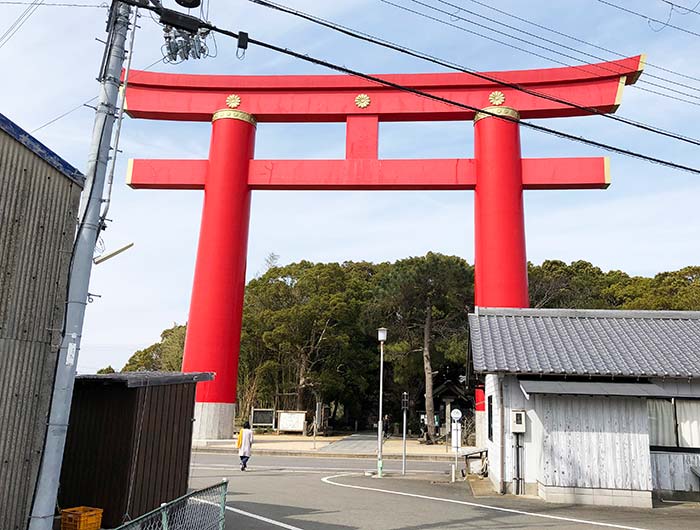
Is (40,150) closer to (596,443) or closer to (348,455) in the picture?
(596,443)

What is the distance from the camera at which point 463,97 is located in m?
21.3

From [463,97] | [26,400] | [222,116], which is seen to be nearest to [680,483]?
[26,400]

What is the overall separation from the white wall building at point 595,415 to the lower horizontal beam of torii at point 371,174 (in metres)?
8.64

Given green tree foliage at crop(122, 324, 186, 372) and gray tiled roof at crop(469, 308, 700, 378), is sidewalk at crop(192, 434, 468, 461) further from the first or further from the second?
green tree foliage at crop(122, 324, 186, 372)

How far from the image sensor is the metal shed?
6957mm

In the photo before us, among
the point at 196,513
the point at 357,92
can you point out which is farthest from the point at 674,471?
the point at 357,92

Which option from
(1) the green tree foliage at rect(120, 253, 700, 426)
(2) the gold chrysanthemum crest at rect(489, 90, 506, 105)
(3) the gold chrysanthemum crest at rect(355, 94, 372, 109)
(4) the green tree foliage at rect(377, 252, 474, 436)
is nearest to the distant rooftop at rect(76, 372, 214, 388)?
(3) the gold chrysanthemum crest at rect(355, 94, 372, 109)

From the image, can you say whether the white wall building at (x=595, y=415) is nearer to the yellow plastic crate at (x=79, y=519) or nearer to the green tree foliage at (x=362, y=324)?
the yellow plastic crate at (x=79, y=519)

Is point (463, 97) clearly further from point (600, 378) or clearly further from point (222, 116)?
point (600, 378)

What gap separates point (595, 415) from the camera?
1081 centimetres

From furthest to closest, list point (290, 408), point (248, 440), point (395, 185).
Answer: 1. point (290, 408)
2. point (395, 185)
3. point (248, 440)

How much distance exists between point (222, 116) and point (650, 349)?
16934 millimetres

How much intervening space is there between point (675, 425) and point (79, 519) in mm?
10767

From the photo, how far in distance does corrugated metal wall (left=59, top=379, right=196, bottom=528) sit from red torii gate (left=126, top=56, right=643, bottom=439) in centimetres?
1330
